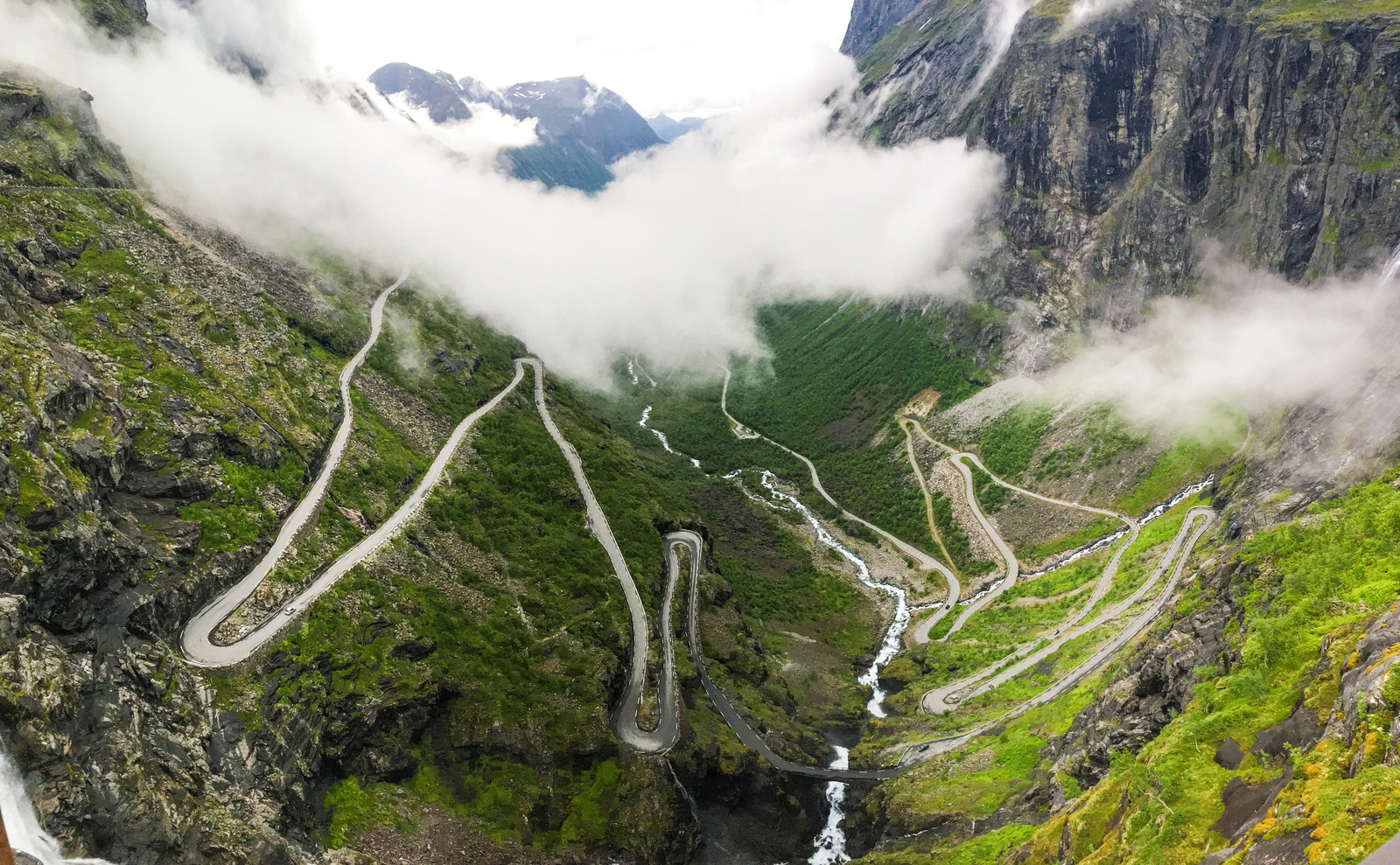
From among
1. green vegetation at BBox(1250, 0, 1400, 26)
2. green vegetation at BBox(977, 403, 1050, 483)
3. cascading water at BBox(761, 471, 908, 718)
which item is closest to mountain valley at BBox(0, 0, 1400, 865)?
green vegetation at BBox(977, 403, 1050, 483)

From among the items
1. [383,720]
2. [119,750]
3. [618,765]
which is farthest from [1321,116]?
[119,750]

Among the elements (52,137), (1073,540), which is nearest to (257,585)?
(52,137)

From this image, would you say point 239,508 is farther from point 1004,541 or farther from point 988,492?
point 988,492

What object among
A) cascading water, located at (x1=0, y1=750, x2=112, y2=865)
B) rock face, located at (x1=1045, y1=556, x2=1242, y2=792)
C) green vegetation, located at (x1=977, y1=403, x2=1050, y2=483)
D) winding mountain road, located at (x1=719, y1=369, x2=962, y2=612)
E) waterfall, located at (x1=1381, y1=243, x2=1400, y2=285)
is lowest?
cascading water, located at (x1=0, y1=750, x2=112, y2=865)

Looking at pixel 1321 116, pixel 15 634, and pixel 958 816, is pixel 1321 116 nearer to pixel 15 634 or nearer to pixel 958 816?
pixel 958 816

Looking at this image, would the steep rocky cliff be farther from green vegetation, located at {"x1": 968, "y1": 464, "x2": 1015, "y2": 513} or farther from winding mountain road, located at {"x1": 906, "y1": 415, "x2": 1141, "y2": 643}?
green vegetation, located at {"x1": 968, "y1": 464, "x2": 1015, "y2": 513}
